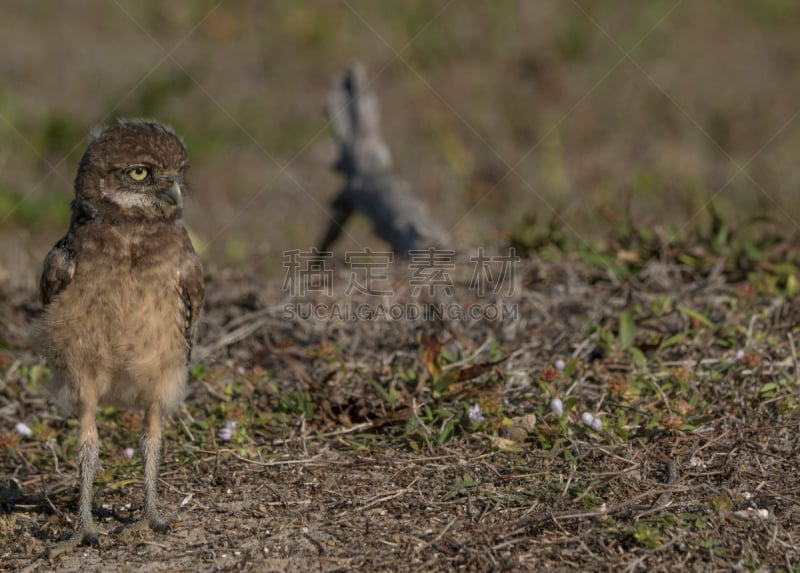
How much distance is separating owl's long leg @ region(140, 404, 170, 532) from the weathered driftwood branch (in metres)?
3.22

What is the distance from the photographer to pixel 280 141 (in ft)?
39.6

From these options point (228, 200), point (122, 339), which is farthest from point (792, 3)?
point (122, 339)

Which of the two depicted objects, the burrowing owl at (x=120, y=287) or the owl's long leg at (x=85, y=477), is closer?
the owl's long leg at (x=85, y=477)

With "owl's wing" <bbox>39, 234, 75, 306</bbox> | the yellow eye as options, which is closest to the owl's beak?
the yellow eye

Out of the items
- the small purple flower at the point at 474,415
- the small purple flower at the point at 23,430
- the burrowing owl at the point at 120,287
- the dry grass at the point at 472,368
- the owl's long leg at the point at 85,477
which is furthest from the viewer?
the small purple flower at the point at 23,430

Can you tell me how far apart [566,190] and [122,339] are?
7314 millimetres

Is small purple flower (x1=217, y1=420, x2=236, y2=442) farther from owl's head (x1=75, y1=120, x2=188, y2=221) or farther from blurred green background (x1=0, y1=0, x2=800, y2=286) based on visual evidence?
blurred green background (x1=0, y1=0, x2=800, y2=286)

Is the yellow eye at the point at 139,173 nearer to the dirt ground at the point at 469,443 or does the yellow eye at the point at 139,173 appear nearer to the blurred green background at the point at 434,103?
the dirt ground at the point at 469,443

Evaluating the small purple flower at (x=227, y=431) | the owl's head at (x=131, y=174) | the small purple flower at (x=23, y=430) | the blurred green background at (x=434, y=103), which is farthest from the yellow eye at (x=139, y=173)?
the blurred green background at (x=434, y=103)

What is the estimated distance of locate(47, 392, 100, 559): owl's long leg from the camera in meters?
4.12

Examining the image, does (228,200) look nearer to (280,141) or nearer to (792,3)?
(280,141)

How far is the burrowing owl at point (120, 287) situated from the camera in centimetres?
438

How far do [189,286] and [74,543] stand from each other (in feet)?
4.06

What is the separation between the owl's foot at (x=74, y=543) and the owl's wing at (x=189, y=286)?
1.00 metres
